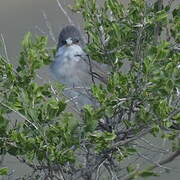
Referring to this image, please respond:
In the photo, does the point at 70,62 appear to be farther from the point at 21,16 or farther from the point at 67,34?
the point at 21,16

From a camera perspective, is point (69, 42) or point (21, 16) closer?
point (69, 42)

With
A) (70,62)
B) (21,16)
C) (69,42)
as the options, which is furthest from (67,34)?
(21,16)

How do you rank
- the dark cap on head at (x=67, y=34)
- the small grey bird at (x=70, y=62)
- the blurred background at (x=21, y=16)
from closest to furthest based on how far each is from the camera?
the small grey bird at (x=70, y=62), the dark cap on head at (x=67, y=34), the blurred background at (x=21, y=16)

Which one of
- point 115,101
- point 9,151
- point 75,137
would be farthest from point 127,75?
point 9,151

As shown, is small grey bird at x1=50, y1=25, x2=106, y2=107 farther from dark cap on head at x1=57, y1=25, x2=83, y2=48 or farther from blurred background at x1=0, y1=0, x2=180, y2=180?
blurred background at x1=0, y1=0, x2=180, y2=180

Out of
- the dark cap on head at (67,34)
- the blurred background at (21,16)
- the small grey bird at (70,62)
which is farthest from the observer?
the blurred background at (21,16)

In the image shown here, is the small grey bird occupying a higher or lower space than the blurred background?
higher

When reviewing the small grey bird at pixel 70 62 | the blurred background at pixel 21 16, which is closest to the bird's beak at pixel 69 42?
the small grey bird at pixel 70 62

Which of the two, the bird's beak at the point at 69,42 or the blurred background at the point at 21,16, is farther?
the blurred background at the point at 21,16

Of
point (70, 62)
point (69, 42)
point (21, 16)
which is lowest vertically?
point (21, 16)

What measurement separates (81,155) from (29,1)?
1185cm

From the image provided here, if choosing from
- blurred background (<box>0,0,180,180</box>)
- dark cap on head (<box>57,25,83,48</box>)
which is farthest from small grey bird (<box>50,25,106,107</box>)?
blurred background (<box>0,0,180,180</box>)

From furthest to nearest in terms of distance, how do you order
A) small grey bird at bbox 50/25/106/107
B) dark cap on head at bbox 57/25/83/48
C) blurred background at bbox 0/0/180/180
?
blurred background at bbox 0/0/180/180 → dark cap on head at bbox 57/25/83/48 → small grey bird at bbox 50/25/106/107

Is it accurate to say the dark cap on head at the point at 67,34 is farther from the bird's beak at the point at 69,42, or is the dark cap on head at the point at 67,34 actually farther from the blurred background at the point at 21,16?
the blurred background at the point at 21,16
